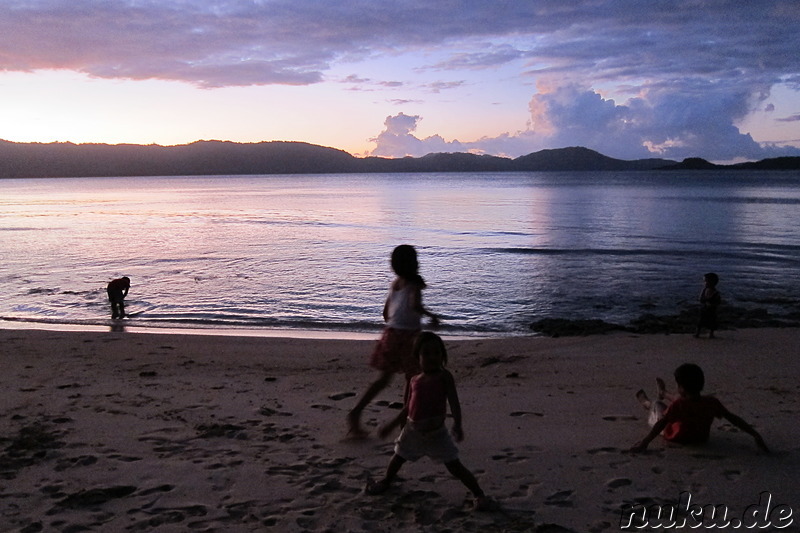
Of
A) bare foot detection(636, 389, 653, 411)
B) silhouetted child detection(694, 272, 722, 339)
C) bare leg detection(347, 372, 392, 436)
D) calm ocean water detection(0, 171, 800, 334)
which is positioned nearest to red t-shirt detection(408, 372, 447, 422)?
bare leg detection(347, 372, 392, 436)

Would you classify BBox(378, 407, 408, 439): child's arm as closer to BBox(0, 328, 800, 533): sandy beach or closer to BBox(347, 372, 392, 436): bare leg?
BBox(0, 328, 800, 533): sandy beach

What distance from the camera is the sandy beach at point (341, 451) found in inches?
158

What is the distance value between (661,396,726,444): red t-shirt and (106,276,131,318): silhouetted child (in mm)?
11871

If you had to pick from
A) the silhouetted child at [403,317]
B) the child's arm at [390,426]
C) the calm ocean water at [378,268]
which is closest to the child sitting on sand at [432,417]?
the child's arm at [390,426]

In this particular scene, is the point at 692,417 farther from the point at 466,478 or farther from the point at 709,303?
the point at 709,303

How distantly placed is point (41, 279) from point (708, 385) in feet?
62.0

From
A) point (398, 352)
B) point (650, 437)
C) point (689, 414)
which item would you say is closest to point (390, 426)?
point (398, 352)

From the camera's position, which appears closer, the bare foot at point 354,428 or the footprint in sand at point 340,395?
the bare foot at point 354,428

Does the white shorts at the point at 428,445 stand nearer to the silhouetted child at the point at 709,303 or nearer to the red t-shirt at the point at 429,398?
the red t-shirt at the point at 429,398

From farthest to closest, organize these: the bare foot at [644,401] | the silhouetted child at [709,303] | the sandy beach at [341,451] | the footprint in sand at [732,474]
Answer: the silhouetted child at [709,303] < the bare foot at [644,401] < the footprint in sand at [732,474] < the sandy beach at [341,451]

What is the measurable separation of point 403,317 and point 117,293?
34.5ft

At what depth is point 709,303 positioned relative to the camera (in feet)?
33.9

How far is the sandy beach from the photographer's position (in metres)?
4.01

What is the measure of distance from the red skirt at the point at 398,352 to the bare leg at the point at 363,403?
0.17 metres
